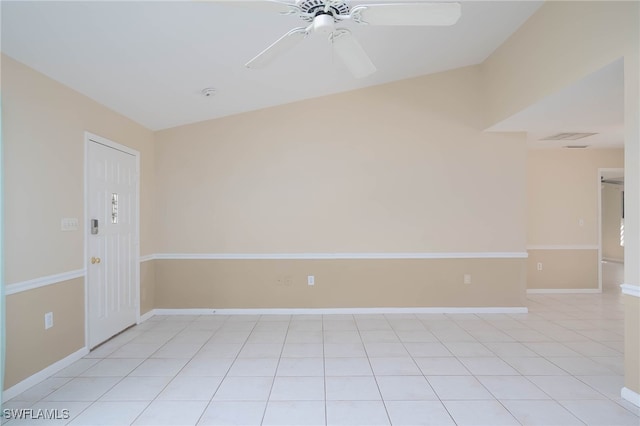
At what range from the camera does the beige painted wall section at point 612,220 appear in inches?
362

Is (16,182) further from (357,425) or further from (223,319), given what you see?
(357,425)

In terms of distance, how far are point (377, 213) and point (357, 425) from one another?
270 centimetres

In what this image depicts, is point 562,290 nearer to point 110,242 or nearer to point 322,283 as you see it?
point 322,283

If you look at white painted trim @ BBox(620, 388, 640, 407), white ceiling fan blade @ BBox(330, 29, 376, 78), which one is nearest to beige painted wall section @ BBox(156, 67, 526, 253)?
white ceiling fan blade @ BBox(330, 29, 376, 78)

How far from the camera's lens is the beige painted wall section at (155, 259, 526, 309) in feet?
14.3

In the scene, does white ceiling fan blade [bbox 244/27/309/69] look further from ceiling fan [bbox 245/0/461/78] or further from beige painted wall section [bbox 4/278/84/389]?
beige painted wall section [bbox 4/278/84/389]

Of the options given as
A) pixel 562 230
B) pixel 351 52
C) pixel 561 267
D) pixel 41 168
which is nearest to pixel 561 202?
pixel 562 230

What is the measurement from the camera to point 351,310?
4.34 meters

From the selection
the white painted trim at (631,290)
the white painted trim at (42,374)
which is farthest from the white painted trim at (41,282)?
the white painted trim at (631,290)

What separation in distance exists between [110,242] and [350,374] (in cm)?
275

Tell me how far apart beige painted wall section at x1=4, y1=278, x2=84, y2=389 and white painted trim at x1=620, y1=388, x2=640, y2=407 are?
428cm

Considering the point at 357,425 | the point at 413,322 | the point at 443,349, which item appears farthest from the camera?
the point at 413,322

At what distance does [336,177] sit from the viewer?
14.3 ft

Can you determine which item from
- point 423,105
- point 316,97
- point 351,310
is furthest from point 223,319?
point 423,105
